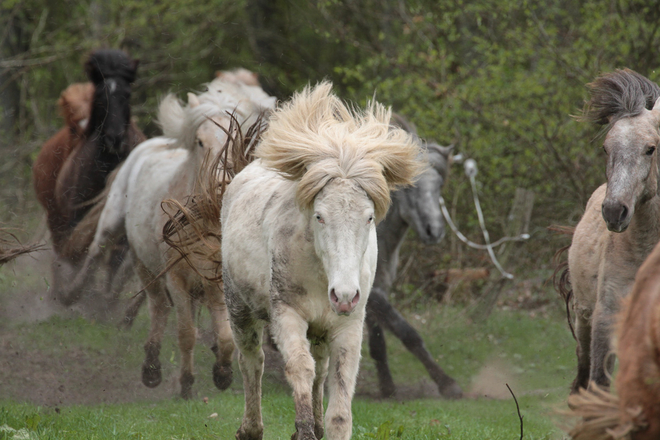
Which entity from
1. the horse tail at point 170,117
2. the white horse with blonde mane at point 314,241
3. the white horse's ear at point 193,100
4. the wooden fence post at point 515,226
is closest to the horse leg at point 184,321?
the horse tail at point 170,117

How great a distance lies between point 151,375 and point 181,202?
65.0 inches

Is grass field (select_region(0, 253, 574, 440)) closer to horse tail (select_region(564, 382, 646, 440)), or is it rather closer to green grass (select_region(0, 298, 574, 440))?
green grass (select_region(0, 298, 574, 440))

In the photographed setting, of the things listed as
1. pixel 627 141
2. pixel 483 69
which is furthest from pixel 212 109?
pixel 483 69

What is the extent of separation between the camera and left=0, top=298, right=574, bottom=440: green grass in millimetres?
5328

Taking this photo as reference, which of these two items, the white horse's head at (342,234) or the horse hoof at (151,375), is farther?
the horse hoof at (151,375)

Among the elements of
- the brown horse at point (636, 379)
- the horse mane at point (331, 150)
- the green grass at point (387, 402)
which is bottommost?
the green grass at point (387, 402)

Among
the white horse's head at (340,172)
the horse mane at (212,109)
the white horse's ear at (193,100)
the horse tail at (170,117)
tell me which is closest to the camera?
the white horse's head at (340,172)

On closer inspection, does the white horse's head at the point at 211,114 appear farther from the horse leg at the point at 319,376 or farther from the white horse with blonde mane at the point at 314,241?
the horse leg at the point at 319,376

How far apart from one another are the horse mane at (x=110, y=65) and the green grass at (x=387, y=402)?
284 centimetres

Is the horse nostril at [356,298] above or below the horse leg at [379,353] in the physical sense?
above

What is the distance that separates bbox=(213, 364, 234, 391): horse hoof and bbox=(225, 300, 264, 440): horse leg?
1.34 meters

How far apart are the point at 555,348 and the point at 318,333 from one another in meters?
5.58

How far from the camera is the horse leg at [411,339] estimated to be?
751 cm

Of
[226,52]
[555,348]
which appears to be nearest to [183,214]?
[555,348]
